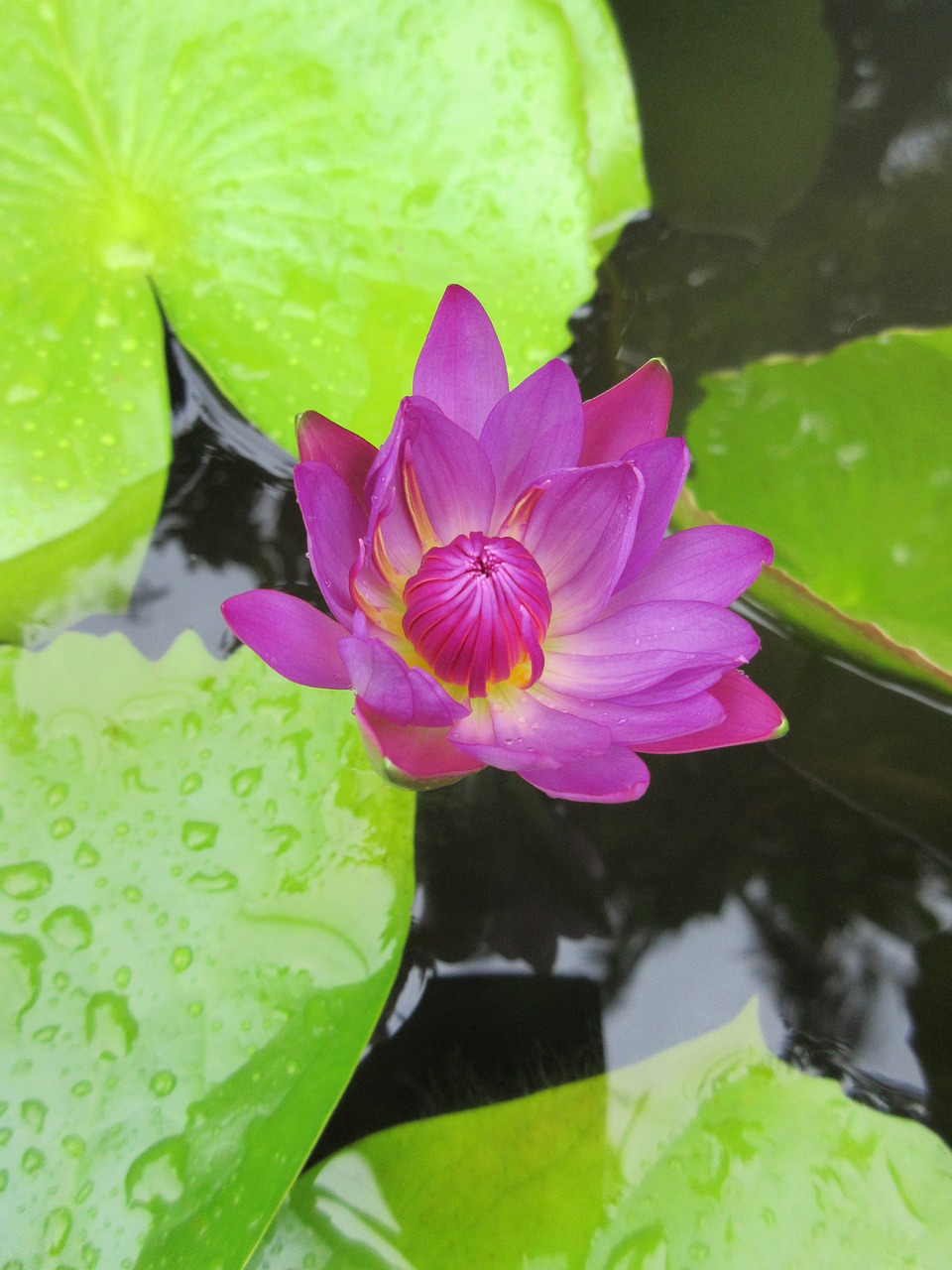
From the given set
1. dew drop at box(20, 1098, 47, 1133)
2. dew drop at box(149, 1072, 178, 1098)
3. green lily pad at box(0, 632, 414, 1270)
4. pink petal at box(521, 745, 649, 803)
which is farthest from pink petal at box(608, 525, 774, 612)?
dew drop at box(20, 1098, 47, 1133)

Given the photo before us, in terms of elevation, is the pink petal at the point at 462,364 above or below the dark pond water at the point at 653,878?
above

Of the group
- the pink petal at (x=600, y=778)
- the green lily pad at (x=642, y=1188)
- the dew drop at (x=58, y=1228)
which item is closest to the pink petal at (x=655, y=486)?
the pink petal at (x=600, y=778)

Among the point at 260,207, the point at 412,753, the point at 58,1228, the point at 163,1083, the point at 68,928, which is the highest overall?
the point at 260,207

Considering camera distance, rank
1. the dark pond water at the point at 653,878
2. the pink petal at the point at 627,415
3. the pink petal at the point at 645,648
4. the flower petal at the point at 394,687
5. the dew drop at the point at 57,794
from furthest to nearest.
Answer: the dark pond water at the point at 653,878, the dew drop at the point at 57,794, the pink petal at the point at 627,415, the pink petal at the point at 645,648, the flower petal at the point at 394,687

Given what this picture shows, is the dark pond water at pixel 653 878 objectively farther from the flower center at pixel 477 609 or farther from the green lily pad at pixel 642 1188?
the flower center at pixel 477 609

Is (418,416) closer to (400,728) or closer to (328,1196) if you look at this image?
(400,728)

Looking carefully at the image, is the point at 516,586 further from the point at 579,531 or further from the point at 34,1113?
the point at 34,1113

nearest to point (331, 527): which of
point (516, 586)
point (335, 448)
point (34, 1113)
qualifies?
point (335, 448)
